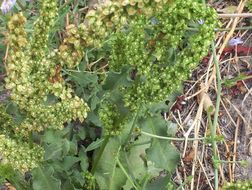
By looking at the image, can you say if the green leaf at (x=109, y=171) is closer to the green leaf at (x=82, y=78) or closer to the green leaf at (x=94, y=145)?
the green leaf at (x=94, y=145)

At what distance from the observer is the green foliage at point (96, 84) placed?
1.32 m

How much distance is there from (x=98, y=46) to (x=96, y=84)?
3.25ft

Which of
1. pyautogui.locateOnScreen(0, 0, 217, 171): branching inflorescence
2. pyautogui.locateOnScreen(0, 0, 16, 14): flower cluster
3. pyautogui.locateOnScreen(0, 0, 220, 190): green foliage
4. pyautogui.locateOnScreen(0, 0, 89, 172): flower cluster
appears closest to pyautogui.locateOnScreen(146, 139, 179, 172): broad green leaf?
pyautogui.locateOnScreen(0, 0, 220, 190): green foliage

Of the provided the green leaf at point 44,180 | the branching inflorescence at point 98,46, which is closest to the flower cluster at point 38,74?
the branching inflorescence at point 98,46

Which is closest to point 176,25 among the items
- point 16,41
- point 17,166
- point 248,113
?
point 16,41

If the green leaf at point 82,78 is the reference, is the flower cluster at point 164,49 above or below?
above

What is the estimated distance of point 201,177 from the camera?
246 cm

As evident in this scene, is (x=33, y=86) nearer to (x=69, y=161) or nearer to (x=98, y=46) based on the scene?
(x=98, y=46)

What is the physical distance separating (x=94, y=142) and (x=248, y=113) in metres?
0.76

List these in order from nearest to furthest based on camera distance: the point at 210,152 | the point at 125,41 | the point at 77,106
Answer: the point at 77,106
the point at 125,41
the point at 210,152

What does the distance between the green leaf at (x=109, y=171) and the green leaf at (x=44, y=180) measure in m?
0.33

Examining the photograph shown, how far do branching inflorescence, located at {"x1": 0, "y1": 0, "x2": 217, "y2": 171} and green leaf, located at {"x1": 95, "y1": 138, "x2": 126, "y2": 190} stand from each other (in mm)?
574

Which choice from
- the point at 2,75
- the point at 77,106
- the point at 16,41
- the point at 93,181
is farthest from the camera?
the point at 2,75

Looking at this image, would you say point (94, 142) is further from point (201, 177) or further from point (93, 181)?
point (201, 177)
